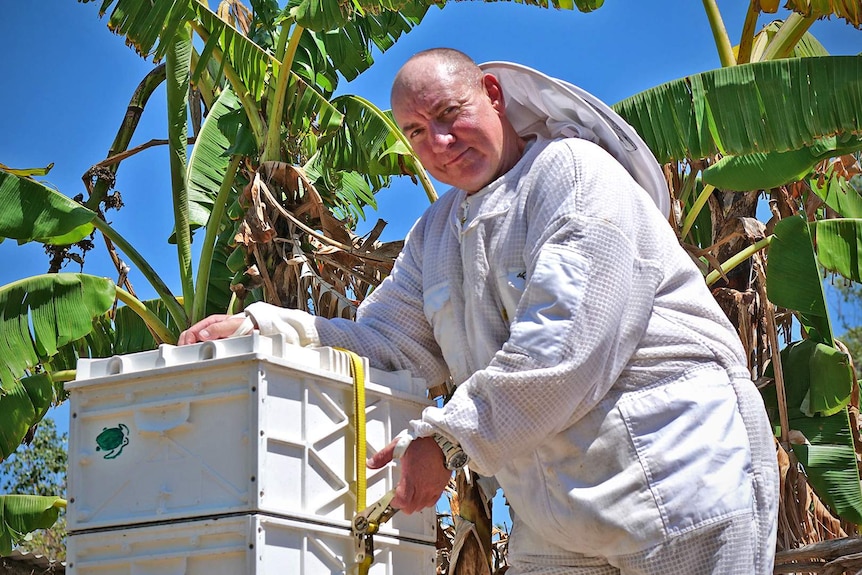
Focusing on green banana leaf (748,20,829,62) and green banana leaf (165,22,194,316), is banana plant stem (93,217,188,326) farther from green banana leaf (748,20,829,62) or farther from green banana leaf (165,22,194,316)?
green banana leaf (748,20,829,62)

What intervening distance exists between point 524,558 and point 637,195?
0.86 meters

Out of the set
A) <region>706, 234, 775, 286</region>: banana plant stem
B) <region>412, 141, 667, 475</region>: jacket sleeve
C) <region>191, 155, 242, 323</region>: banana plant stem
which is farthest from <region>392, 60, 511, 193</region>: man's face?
<region>191, 155, 242, 323</region>: banana plant stem

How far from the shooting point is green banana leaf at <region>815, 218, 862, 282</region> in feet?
20.5

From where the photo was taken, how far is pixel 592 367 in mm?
2311

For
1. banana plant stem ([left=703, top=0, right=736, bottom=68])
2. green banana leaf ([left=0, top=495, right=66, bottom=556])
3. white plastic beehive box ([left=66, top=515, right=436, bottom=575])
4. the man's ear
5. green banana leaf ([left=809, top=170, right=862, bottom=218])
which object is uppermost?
banana plant stem ([left=703, top=0, right=736, bottom=68])

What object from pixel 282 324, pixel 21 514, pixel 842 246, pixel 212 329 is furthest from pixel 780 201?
pixel 21 514

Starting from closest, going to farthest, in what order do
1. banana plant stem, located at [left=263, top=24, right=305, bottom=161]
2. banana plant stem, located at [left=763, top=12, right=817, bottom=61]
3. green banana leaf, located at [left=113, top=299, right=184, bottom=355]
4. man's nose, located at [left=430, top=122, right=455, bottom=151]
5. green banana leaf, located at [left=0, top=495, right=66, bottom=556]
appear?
man's nose, located at [left=430, top=122, right=455, bottom=151], banana plant stem, located at [left=763, top=12, right=817, bottom=61], banana plant stem, located at [left=263, top=24, right=305, bottom=161], green banana leaf, located at [left=0, top=495, right=66, bottom=556], green banana leaf, located at [left=113, top=299, right=184, bottom=355]

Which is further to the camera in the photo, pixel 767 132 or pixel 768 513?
pixel 767 132

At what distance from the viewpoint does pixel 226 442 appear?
2.31 meters

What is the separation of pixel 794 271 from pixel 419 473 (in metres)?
4.18

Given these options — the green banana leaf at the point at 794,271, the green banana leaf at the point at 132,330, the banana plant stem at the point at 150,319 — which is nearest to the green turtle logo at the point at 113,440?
the green banana leaf at the point at 794,271

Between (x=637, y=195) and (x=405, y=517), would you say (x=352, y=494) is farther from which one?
(x=637, y=195)

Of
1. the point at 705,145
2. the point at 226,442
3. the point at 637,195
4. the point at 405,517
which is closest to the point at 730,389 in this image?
the point at 637,195

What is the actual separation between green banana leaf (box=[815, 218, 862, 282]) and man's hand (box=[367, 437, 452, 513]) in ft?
14.7
